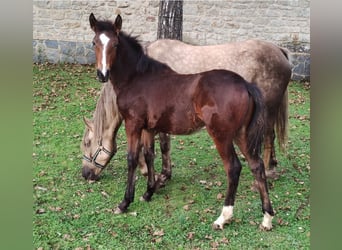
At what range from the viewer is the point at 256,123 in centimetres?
394

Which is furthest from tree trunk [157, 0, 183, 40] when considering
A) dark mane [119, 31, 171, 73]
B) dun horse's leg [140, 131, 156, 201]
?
dun horse's leg [140, 131, 156, 201]

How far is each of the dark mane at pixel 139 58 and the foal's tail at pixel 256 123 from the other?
3.65 ft

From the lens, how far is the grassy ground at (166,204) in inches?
157

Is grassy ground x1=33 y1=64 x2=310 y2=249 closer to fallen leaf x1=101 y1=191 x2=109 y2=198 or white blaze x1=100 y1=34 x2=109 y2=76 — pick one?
fallen leaf x1=101 y1=191 x2=109 y2=198

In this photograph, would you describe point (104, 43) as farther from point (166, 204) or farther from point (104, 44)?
point (166, 204)

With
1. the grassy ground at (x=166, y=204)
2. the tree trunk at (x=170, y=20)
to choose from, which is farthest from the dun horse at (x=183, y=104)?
the tree trunk at (x=170, y=20)

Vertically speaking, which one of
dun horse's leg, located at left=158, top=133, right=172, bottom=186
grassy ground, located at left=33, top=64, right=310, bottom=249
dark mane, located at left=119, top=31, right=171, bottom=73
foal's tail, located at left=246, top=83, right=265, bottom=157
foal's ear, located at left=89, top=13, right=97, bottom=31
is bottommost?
grassy ground, located at left=33, top=64, right=310, bottom=249

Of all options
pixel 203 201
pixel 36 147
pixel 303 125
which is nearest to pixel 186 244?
pixel 203 201

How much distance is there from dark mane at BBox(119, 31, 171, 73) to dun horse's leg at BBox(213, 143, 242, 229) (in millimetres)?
1186

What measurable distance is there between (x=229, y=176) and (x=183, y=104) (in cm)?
88

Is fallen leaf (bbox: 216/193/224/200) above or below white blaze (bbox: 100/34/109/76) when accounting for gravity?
below

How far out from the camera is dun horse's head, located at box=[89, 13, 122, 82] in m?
3.91
